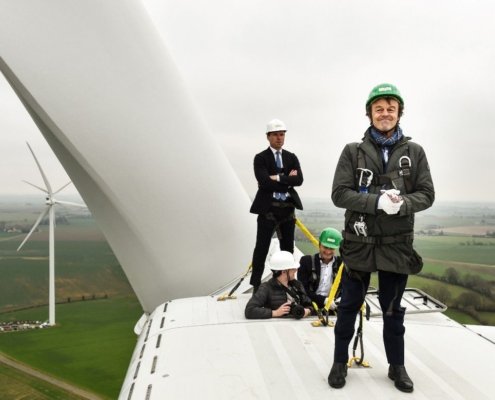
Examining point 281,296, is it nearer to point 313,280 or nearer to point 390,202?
point 313,280

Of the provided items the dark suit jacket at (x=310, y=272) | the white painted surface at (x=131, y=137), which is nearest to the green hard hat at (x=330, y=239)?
the dark suit jacket at (x=310, y=272)

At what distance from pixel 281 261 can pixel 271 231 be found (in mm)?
407

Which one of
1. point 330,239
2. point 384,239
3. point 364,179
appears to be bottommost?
point 330,239

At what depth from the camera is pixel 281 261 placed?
10.7 ft

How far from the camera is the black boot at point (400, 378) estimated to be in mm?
2025

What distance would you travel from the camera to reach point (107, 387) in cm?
1579

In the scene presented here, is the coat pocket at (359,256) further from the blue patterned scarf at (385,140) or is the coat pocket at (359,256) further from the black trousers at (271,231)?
the black trousers at (271,231)

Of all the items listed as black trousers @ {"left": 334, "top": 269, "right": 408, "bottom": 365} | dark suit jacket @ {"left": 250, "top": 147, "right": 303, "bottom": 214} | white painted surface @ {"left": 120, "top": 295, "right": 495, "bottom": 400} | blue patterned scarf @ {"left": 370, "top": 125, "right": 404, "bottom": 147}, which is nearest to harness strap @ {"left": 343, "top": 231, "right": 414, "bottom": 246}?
black trousers @ {"left": 334, "top": 269, "right": 408, "bottom": 365}

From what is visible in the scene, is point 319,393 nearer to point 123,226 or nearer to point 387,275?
point 387,275

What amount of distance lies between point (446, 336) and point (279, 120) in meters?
2.16

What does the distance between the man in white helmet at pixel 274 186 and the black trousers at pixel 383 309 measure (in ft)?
4.67

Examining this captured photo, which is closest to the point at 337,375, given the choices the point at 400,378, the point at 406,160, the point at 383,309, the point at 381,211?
Answer: the point at 400,378

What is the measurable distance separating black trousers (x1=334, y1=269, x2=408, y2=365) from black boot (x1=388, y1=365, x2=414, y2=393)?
0.10 ft

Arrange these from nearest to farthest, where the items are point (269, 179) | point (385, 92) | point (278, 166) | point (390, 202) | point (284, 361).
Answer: point (390, 202)
point (385, 92)
point (284, 361)
point (269, 179)
point (278, 166)
